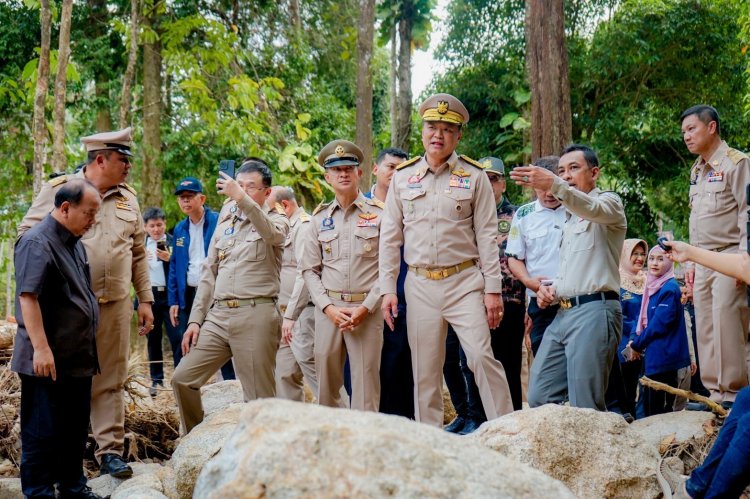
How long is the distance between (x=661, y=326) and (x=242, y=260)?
3.45 metres

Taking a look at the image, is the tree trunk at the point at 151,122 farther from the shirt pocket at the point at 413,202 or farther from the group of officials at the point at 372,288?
the shirt pocket at the point at 413,202

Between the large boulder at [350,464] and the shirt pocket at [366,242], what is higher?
the shirt pocket at [366,242]

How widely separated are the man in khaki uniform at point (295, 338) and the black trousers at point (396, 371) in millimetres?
549

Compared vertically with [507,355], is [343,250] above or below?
above

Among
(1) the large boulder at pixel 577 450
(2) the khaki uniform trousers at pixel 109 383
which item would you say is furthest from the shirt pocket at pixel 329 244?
(1) the large boulder at pixel 577 450

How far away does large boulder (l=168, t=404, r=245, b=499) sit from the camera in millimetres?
4633

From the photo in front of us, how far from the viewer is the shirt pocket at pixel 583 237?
481 cm

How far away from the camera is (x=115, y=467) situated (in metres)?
5.00

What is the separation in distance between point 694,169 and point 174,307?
481cm

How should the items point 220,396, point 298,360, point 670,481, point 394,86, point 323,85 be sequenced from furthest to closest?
point 394,86, point 323,85, point 220,396, point 298,360, point 670,481

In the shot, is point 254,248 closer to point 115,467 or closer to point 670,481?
point 115,467

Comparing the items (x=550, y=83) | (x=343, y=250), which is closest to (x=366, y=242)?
(x=343, y=250)

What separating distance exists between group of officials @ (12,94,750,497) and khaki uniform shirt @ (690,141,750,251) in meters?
0.01

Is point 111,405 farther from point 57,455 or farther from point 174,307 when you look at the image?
point 174,307
